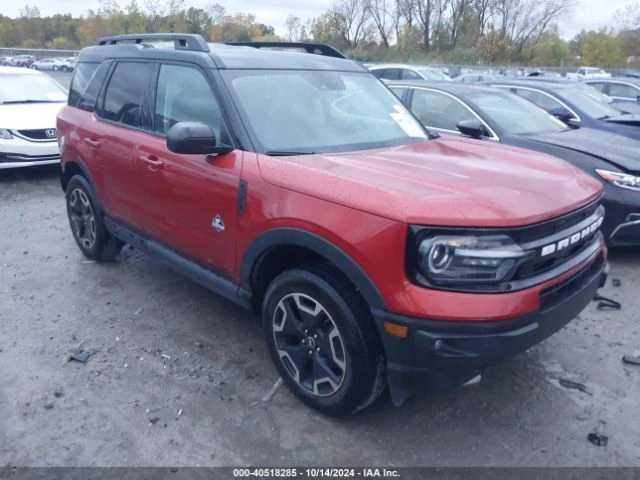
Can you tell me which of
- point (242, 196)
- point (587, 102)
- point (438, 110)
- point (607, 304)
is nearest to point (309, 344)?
point (242, 196)

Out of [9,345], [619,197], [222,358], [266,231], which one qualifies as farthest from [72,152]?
[619,197]

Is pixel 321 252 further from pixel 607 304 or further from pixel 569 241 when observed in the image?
pixel 607 304

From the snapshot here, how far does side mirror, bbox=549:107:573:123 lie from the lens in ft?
27.1

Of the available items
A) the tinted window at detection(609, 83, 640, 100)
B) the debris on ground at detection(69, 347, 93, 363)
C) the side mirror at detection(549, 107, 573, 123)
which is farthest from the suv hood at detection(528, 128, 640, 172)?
the tinted window at detection(609, 83, 640, 100)

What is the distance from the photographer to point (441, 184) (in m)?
2.90

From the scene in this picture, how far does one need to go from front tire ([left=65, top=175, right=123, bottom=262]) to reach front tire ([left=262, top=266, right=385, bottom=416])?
8.30 ft

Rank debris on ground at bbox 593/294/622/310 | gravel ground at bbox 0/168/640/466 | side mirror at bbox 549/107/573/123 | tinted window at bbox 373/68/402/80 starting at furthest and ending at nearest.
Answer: tinted window at bbox 373/68/402/80, side mirror at bbox 549/107/573/123, debris on ground at bbox 593/294/622/310, gravel ground at bbox 0/168/640/466

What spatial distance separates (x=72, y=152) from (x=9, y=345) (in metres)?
1.93

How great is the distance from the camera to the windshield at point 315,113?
358 cm

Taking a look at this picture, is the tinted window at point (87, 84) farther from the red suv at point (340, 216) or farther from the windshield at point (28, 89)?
the windshield at point (28, 89)

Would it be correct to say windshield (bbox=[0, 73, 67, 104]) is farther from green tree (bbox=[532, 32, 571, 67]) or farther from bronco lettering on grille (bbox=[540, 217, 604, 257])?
green tree (bbox=[532, 32, 571, 67])

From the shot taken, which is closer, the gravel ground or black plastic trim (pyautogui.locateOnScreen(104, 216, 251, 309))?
the gravel ground

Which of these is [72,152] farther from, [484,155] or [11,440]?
[484,155]

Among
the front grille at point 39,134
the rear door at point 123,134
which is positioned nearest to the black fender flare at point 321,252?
the rear door at point 123,134
